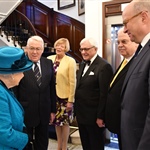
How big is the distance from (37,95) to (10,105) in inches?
32.6

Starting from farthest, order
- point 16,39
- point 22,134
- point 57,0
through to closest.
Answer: point 57,0, point 16,39, point 22,134

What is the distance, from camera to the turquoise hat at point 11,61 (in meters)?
1.32

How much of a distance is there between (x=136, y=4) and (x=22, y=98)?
55.1 inches

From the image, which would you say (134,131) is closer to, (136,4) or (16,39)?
(136,4)

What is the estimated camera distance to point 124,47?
193 centimetres

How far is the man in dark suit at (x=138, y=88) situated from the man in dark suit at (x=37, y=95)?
3.54 ft

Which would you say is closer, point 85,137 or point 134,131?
point 134,131

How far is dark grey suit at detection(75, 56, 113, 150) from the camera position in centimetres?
213

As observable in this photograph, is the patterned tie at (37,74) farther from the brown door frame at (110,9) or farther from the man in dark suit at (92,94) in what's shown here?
the brown door frame at (110,9)

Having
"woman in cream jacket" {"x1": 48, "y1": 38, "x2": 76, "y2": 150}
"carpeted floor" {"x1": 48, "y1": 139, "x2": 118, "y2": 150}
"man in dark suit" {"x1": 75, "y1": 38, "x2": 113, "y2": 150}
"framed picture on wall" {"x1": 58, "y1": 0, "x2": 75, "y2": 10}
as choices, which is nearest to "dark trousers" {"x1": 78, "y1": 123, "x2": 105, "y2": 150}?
"man in dark suit" {"x1": 75, "y1": 38, "x2": 113, "y2": 150}

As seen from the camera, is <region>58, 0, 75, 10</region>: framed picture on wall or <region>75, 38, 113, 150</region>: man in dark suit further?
<region>58, 0, 75, 10</region>: framed picture on wall

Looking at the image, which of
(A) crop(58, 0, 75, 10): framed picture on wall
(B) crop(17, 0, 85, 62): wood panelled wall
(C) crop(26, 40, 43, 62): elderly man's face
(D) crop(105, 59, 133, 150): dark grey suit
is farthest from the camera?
(B) crop(17, 0, 85, 62): wood panelled wall

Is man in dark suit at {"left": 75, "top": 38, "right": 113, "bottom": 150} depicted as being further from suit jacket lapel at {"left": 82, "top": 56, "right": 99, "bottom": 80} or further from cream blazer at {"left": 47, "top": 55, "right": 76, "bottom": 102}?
cream blazer at {"left": 47, "top": 55, "right": 76, "bottom": 102}

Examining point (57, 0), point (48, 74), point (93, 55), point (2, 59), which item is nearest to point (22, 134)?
point (2, 59)
